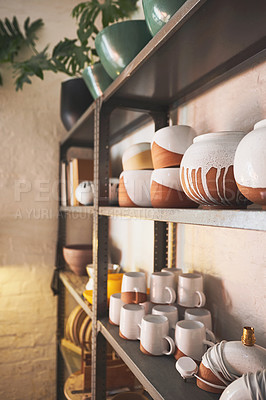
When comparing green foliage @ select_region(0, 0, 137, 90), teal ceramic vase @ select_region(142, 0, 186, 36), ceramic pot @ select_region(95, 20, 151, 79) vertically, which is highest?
green foliage @ select_region(0, 0, 137, 90)

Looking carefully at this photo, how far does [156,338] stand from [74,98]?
1294mm

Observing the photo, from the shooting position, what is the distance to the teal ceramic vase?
0.70 m

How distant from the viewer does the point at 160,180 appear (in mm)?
761

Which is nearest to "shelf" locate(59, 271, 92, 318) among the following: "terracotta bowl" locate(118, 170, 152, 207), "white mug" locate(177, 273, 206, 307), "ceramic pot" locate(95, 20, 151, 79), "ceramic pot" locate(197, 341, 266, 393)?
"white mug" locate(177, 273, 206, 307)

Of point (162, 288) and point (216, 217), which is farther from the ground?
point (216, 217)

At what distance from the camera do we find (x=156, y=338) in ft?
2.66

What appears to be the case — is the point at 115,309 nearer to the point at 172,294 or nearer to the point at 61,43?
the point at 172,294

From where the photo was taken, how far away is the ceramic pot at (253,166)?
437mm

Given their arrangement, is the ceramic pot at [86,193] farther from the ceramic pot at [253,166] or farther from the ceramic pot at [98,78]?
the ceramic pot at [253,166]

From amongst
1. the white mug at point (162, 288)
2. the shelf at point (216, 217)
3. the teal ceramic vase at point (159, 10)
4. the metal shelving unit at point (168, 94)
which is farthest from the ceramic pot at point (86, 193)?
the teal ceramic vase at point (159, 10)

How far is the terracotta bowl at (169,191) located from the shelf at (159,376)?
385 millimetres

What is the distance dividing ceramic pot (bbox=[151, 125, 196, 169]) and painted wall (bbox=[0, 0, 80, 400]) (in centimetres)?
133

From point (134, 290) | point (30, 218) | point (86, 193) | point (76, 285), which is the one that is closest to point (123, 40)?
point (86, 193)

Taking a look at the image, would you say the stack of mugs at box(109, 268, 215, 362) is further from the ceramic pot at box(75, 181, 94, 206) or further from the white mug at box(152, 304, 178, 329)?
the ceramic pot at box(75, 181, 94, 206)
